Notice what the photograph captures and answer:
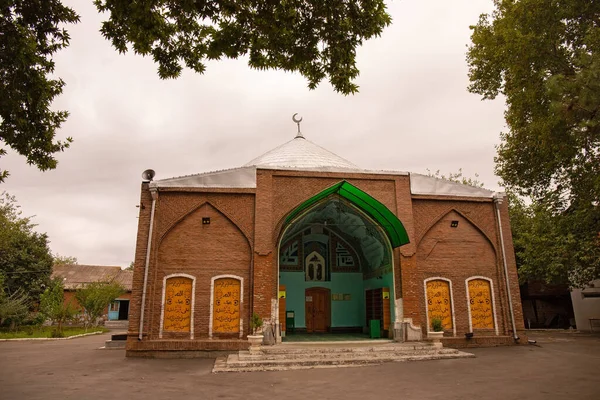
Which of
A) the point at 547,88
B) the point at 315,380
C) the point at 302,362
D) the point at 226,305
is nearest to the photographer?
the point at 547,88

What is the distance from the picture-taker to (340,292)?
773 inches

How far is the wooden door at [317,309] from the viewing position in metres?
19.3

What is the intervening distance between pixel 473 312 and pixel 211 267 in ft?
31.1

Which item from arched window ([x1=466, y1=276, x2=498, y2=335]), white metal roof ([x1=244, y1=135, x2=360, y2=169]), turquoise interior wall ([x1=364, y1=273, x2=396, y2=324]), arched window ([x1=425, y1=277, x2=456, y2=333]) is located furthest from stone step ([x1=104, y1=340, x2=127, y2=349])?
arched window ([x1=466, y1=276, x2=498, y2=335])

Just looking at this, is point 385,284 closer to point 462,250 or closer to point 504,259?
point 462,250

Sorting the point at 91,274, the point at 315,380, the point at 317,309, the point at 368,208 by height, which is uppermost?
the point at 368,208

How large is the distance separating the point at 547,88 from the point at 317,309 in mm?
14056

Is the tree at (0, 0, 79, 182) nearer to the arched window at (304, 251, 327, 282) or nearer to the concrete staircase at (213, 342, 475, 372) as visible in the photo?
the concrete staircase at (213, 342, 475, 372)

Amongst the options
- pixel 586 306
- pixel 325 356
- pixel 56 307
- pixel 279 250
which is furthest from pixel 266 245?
pixel 586 306

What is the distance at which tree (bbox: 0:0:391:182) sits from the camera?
6.46 m

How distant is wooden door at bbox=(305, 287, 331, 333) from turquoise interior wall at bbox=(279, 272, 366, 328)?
19 centimetres

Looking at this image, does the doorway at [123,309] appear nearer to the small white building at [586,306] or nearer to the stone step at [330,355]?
the stone step at [330,355]

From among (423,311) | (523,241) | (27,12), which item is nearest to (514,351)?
(423,311)

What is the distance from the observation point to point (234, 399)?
718 centimetres
